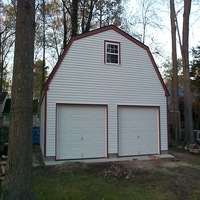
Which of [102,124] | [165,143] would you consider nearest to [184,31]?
[165,143]

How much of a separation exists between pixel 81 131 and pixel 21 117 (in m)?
6.52

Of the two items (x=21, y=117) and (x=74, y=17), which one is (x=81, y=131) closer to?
(x=21, y=117)

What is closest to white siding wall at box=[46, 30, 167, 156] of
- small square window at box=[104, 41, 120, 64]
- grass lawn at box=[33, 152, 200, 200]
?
small square window at box=[104, 41, 120, 64]

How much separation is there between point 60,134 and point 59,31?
17257 mm

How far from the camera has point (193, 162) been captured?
1011cm

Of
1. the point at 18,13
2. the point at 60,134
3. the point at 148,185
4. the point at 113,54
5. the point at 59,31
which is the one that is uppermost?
the point at 59,31

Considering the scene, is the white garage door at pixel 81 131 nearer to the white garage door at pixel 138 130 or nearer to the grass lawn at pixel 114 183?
the white garage door at pixel 138 130

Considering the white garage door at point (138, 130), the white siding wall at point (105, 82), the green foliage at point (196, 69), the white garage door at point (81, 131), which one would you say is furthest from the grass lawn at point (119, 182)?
the green foliage at point (196, 69)

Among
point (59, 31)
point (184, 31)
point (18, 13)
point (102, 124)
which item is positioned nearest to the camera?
point (18, 13)

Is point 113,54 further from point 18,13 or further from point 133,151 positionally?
point 18,13

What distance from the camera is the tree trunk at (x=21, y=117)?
14.2 ft

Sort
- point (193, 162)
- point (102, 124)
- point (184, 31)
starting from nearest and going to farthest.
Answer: point (193, 162) < point (102, 124) < point (184, 31)

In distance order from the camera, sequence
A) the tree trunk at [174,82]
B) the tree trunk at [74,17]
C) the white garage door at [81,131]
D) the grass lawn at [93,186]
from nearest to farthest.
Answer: the grass lawn at [93,186]
the white garage door at [81,131]
the tree trunk at [174,82]
the tree trunk at [74,17]

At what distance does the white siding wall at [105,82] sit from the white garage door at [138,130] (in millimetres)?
333
